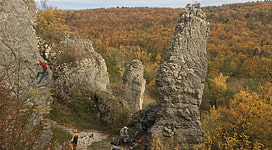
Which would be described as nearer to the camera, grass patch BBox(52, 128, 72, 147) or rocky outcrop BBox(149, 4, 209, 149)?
rocky outcrop BBox(149, 4, 209, 149)

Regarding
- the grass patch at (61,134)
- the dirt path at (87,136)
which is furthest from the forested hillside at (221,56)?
the grass patch at (61,134)

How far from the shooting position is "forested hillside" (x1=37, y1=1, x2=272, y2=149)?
977cm

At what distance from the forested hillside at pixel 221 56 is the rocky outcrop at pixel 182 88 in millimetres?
1104

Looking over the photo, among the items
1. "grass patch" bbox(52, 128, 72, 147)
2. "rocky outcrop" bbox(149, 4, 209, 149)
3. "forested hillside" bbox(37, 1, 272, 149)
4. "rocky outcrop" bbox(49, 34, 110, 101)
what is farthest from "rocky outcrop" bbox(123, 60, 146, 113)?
"rocky outcrop" bbox(149, 4, 209, 149)

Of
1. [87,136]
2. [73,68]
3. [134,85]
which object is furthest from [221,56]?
[87,136]

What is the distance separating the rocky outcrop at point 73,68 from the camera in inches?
608

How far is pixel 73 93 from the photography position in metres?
15.3

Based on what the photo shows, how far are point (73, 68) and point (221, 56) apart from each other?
6642 cm

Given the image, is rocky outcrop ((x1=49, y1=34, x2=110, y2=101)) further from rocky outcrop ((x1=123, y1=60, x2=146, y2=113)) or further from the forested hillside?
rocky outcrop ((x1=123, y1=60, x2=146, y2=113))

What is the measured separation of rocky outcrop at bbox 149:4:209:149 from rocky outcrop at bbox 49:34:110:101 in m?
9.33

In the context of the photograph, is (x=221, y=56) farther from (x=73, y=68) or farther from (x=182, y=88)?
(x=182, y=88)

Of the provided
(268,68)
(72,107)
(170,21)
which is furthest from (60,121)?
(170,21)

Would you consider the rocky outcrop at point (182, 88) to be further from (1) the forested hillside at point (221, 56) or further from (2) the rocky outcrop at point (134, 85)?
(2) the rocky outcrop at point (134, 85)

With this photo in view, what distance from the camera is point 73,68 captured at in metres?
15.9
